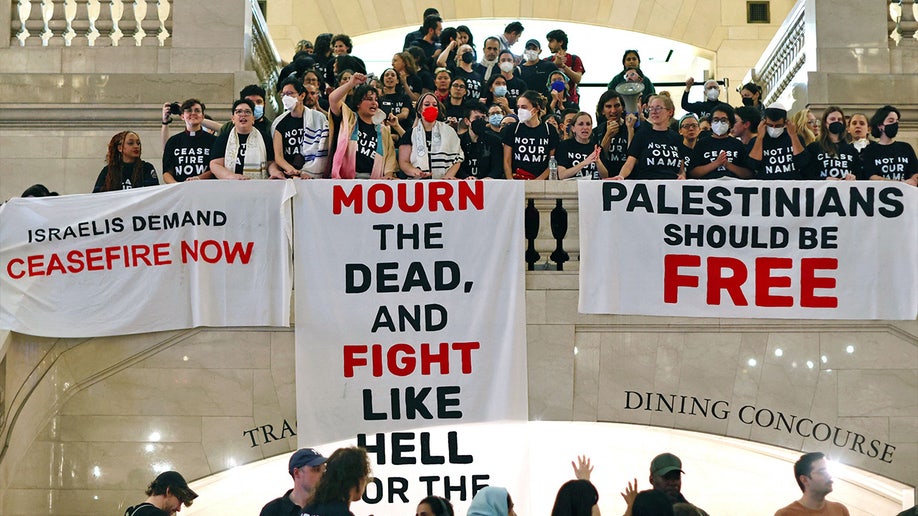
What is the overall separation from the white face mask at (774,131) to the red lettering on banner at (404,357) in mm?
3406

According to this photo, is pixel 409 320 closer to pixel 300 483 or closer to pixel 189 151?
pixel 300 483

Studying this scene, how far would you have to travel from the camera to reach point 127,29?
15.8m

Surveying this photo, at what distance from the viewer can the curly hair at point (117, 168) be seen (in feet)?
42.6

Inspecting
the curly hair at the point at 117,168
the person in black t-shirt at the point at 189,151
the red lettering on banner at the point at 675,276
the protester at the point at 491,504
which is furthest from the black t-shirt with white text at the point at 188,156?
the protester at the point at 491,504

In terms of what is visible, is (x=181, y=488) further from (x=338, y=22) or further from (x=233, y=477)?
(x=338, y=22)

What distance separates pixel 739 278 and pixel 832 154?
1.76 metres

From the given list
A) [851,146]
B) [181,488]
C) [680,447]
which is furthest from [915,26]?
[181,488]

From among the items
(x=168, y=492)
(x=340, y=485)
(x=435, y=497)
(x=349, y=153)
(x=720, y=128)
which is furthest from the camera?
(x=720, y=128)

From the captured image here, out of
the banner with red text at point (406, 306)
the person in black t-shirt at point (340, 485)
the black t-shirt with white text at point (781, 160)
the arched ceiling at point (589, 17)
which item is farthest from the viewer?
the arched ceiling at point (589, 17)

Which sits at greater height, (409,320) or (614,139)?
(614,139)

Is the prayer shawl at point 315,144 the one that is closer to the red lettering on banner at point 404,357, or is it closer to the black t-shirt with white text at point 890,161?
the red lettering on banner at point 404,357

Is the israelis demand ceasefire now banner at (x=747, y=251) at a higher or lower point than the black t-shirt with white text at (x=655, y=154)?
lower

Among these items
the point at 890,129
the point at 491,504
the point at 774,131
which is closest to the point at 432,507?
the point at 491,504

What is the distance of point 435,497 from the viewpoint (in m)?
10.5
